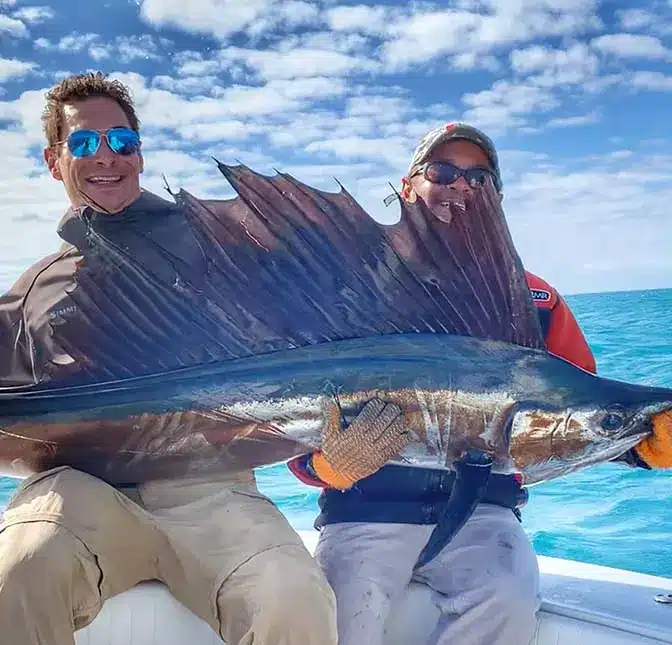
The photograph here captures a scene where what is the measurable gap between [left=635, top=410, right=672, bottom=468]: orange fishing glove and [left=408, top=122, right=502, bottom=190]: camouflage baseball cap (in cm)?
117

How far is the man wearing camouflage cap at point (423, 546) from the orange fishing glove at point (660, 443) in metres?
0.51

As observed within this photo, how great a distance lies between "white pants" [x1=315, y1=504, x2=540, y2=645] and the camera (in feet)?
7.00

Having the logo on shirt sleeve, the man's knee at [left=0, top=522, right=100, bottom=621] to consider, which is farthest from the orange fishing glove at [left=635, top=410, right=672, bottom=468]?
the man's knee at [left=0, top=522, right=100, bottom=621]

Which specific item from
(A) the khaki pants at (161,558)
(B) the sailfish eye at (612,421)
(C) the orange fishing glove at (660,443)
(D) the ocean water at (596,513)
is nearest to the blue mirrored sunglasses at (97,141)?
(A) the khaki pants at (161,558)

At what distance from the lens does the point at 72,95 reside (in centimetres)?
270

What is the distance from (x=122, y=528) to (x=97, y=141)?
1275 millimetres

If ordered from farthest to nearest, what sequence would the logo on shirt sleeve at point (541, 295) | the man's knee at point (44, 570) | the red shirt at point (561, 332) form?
the logo on shirt sleeve at point (541, 295) → the red shirt at point (561, 332) → the man's knee at point (44, 570)

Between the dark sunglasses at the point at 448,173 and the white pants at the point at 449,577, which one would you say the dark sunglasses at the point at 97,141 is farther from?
the white pants at the point at 449,577

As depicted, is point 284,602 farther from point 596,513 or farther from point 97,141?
point 596,513

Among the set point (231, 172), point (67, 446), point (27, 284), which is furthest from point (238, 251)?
point (27, 284)

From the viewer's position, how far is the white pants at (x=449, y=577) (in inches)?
84.0

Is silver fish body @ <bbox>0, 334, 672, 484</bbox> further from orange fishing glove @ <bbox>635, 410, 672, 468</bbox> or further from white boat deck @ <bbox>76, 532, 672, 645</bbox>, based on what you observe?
white boat deck @ <bbox>76, 532, 672, 645</bbox>

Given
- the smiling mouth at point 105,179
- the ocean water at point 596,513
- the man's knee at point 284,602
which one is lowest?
the ocean water at point 596,513

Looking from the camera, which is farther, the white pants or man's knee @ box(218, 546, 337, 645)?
the white pants
